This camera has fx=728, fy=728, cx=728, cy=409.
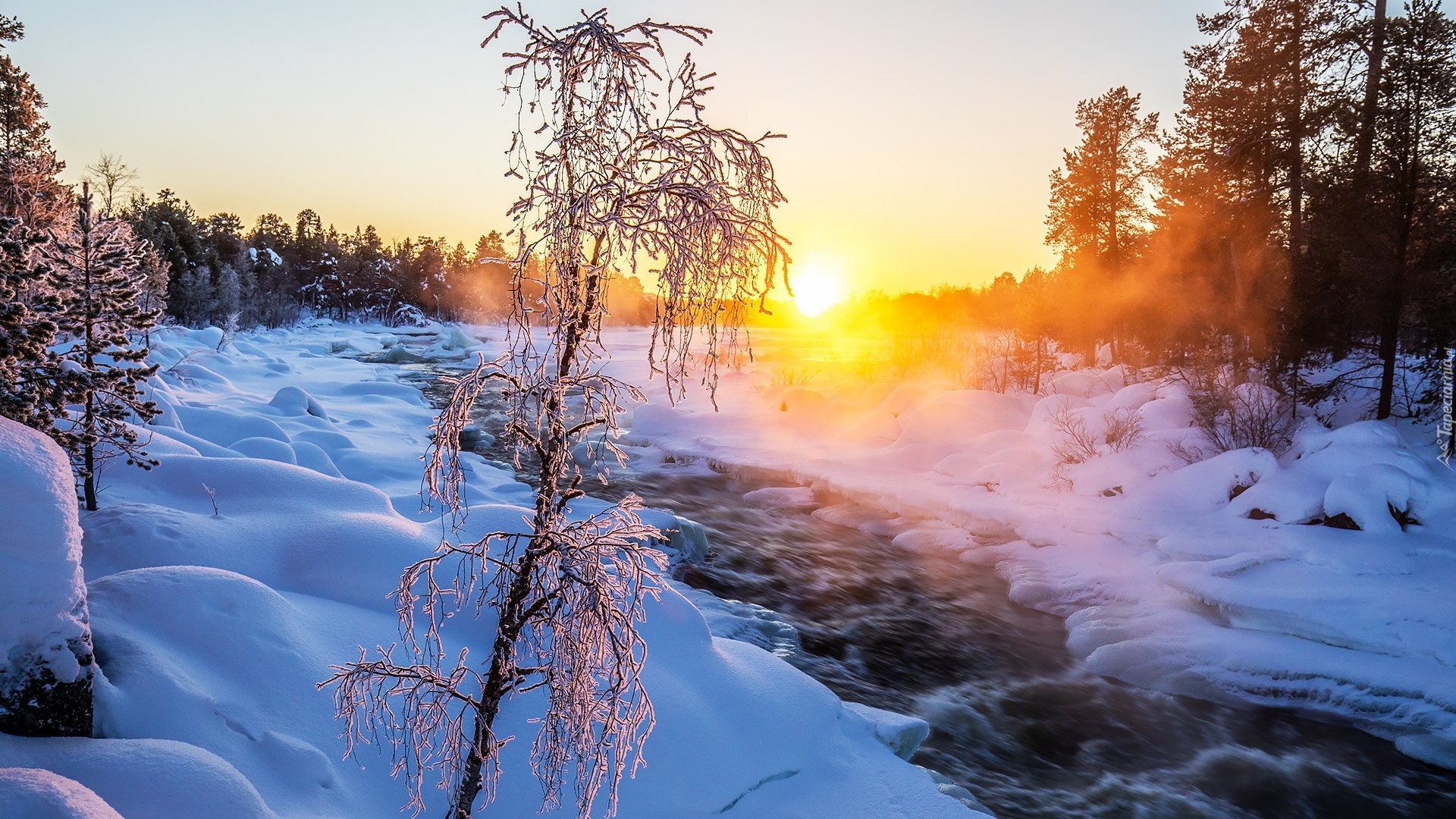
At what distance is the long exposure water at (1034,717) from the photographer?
20.0ft

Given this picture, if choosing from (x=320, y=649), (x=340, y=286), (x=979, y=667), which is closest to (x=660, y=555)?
(x=320, y=649)

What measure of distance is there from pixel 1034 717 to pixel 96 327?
1018cm

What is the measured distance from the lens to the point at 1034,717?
285 inches

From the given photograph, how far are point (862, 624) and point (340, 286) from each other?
265 feet

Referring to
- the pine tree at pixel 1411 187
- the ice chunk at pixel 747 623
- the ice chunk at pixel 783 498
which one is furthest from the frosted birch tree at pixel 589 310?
the pine tree at pixel 1411 187

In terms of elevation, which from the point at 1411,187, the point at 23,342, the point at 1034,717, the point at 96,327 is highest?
the point at 1411,187

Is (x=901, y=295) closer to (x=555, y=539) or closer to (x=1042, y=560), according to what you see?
(x=1042, y=560)

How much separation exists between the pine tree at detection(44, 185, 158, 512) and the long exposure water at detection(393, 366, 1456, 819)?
20.0 feet

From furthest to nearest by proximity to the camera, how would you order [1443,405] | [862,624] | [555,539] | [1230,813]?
[1443,405] → [862,624] → [1230,813] → [555,539]

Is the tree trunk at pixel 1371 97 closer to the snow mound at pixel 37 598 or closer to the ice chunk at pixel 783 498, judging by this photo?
the ice chunk at pixel 783 498

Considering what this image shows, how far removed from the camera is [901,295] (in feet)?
240

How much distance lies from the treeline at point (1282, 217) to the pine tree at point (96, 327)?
1886cm

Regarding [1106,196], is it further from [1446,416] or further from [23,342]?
[23,342]

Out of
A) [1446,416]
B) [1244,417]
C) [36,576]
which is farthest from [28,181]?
[1446,416]
